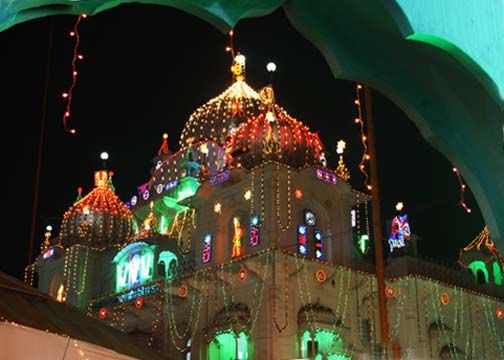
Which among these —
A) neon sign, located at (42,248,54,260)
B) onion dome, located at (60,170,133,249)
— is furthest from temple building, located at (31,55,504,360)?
neon sign, located at (42,248,54,260)

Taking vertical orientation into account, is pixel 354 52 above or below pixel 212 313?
below

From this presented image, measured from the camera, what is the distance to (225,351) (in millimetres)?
27547

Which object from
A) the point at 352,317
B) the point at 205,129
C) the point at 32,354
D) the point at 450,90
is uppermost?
the point at 205,129

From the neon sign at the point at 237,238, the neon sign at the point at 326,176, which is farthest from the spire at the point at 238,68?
the neon sign at the point at 237,238

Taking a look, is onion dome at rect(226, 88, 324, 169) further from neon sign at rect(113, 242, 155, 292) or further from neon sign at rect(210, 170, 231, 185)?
neon sign at rect(113, 242, 155, 292)

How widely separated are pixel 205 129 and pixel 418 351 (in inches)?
674

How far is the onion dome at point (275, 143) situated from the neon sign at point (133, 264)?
7.71 m

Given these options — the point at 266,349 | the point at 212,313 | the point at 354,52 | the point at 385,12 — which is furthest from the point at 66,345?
the point at 212,313

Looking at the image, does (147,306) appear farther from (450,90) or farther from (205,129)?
(450,90)

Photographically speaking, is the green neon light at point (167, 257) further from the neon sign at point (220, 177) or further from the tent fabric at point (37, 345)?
the tent fabric at point (37, 345)

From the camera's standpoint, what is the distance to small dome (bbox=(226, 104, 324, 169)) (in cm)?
2920

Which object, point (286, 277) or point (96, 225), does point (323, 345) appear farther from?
point (96, 225)

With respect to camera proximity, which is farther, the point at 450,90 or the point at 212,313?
the point at 212,313

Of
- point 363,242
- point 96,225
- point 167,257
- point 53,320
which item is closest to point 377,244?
point 53,320
